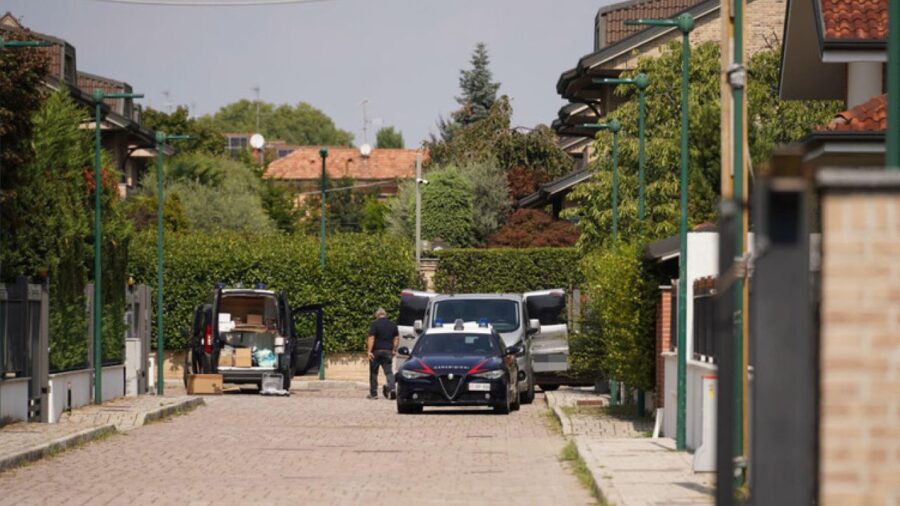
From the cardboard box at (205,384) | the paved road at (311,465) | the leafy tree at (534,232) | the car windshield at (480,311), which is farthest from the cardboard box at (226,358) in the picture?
the leafy tree at (534,232)

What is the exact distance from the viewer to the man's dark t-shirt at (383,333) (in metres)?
40.3

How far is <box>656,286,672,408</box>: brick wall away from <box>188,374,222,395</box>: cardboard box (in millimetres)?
17397

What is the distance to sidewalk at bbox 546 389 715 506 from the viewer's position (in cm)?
1585

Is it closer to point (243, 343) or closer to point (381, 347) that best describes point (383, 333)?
point (381, 347)

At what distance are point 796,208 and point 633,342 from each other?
21.2 metres

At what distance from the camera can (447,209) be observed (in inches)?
3356

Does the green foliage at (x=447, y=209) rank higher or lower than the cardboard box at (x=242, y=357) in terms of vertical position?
higher

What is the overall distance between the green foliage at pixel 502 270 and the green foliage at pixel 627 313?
2753 centimetres

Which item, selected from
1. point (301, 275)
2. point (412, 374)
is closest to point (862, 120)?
point (412, 374)

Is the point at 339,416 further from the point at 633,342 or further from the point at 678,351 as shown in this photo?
the point at 678,351

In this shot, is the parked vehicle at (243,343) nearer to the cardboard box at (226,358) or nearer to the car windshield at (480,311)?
the cardboard box at (226,358)

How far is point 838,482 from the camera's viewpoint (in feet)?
22.9

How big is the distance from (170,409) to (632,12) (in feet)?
117

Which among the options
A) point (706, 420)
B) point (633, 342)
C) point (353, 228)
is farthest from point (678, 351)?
point (353, 228)
